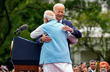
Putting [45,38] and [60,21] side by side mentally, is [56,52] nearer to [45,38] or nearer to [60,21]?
[45,38]

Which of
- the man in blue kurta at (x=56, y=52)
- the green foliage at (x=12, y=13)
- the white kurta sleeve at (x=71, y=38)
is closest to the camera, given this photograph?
the man in blue kurta at (x=56, y=52)

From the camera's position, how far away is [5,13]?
61.9ft

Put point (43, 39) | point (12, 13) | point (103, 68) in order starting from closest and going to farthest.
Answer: point (43, 39)
point (103, 68)
point (12, 13)

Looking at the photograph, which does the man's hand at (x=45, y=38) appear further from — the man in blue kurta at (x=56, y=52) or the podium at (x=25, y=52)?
the podium at (x=25, y=52)

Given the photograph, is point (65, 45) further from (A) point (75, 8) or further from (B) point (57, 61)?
(A) point (75, 8)

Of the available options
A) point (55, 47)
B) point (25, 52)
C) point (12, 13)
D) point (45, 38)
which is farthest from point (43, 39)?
point (12, 13)

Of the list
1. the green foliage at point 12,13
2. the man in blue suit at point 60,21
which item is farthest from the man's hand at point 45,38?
the green foliage at point 12,13

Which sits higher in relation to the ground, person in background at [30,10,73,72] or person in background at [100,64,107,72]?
person in background at [30,10,73,72]

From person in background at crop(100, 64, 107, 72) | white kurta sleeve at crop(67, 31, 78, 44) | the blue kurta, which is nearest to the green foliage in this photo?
person in background at crop(100, 64, 107, 72)

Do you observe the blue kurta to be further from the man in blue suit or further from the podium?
the podium

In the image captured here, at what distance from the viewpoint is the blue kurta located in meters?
5.54

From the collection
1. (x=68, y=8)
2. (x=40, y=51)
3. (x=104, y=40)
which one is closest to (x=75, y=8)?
(x=68, y=8)

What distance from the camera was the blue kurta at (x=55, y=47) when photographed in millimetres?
5543

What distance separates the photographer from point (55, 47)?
555cm
